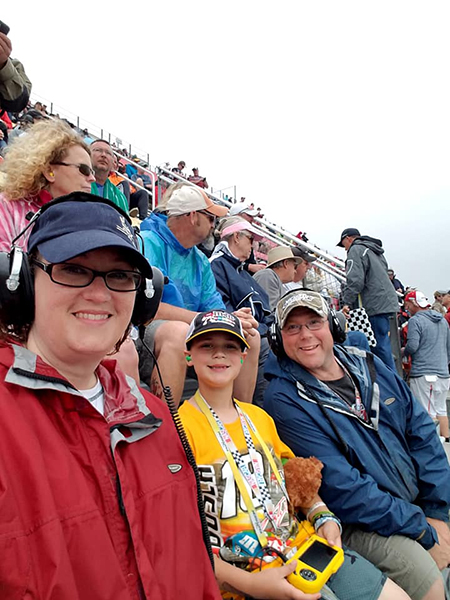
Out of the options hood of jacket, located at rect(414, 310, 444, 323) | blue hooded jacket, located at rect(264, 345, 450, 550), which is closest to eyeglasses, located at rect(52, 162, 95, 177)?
Answer: blue hooded jacket, located at rect(264, 345, 450, 550)

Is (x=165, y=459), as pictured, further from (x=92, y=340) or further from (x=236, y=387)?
(x=236, y=387)

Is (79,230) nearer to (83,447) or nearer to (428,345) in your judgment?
Answer: (83,447)

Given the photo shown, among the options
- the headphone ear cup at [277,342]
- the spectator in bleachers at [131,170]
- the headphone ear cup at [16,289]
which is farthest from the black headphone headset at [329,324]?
the spectator in bleachers at [131,170]

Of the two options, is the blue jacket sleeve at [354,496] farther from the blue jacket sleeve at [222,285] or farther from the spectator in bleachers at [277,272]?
the spectator in bleachers at [277,272]

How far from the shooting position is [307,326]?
2.44 m

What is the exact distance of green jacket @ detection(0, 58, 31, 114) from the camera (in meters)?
3.07

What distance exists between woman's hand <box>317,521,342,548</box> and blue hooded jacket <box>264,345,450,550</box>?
0.22 m

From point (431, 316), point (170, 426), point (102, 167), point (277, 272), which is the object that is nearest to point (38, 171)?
point (170, 426)

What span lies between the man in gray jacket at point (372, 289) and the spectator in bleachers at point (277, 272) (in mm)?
881

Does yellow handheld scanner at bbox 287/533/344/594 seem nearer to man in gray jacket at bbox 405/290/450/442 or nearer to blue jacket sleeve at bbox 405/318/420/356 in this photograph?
man in gray jacket at bbox 405/290/450/442

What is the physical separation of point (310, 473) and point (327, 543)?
0.96 feet

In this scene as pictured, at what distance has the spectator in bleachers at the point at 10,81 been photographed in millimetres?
2916

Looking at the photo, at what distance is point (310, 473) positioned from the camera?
185 centimetres

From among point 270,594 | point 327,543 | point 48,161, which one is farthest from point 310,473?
point 48,161
